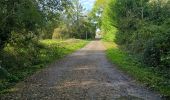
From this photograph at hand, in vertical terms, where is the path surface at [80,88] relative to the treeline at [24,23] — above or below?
below

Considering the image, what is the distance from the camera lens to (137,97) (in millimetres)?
12492

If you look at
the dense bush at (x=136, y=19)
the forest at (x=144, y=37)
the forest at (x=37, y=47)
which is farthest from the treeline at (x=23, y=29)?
the dense bush at (x=136, y=19)

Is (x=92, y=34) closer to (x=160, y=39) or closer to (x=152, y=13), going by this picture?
(x=152, y=13)

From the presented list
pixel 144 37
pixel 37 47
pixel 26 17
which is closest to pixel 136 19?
pixel 144 37

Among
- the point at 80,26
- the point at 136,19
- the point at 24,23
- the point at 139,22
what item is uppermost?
the point at 136,19

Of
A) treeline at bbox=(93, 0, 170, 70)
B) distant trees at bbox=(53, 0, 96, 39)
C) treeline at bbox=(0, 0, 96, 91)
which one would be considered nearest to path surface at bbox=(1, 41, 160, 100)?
treeline at bbox=(0, 0, 96, 91)

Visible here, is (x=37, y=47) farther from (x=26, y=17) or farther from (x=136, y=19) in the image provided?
(x=136, y=19)

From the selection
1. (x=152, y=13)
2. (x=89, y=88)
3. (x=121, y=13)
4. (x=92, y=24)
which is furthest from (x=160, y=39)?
(x=92, y=24)

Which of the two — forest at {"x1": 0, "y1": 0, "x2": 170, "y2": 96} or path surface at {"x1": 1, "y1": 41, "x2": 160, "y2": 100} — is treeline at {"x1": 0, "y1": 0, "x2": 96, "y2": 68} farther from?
path surface at {"x1": 1, "y1": 41, "x2": 160, "y2": 100}

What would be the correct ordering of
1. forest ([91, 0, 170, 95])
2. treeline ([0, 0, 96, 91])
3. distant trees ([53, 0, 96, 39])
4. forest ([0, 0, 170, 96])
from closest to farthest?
forest ([0, 0, 170, 96]), treeline ([0, 0, 96, 91]), forest ([91, 0, 170, 95]), distant trees ([53, 0, 96, 39])

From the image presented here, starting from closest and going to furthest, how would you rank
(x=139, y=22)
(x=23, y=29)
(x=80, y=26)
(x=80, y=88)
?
(x=80, y=88)
(x=23, y=29)
(x=139, y=22)
(x=80, y=26)

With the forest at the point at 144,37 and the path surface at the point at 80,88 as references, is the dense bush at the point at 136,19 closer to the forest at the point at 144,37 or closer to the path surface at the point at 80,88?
the forest at the point at 144,37

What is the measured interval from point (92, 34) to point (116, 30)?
5710 centimetres

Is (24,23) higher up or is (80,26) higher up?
(24,23)
